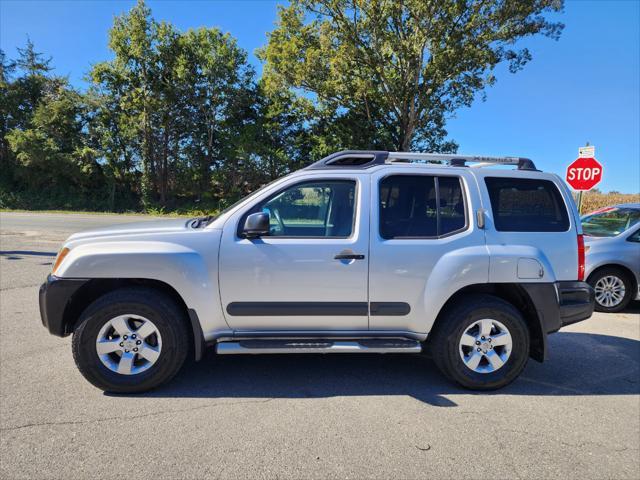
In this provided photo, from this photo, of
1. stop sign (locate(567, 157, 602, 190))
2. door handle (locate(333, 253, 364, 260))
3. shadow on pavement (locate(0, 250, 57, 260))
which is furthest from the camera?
stop sign (locate(567, 157, 602, 190))

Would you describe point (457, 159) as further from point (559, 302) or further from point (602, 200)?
point (602, 200)

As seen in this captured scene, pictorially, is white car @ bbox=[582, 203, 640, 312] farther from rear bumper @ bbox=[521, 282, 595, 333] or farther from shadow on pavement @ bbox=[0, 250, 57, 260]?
shadow on pavement @ bbox=[0, 250, 57, 260]

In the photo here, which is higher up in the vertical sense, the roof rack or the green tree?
the green tree

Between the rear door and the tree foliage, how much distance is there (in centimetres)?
1643

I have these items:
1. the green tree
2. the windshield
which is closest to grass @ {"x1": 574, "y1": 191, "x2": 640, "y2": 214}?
the green tree

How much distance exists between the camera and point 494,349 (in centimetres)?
345

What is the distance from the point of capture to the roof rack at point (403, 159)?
11.7ft

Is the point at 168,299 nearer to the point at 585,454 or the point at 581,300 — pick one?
the point at 585,454

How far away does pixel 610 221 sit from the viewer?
6.82m

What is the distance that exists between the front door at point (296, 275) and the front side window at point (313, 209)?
0.04 feet

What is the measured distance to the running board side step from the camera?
3.15 metres

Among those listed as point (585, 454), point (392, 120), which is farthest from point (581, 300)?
point (392, 120)

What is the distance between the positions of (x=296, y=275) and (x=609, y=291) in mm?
5791

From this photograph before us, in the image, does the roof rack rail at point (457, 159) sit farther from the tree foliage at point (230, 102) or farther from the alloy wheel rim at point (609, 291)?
the tree foliage at point (230, 102)
